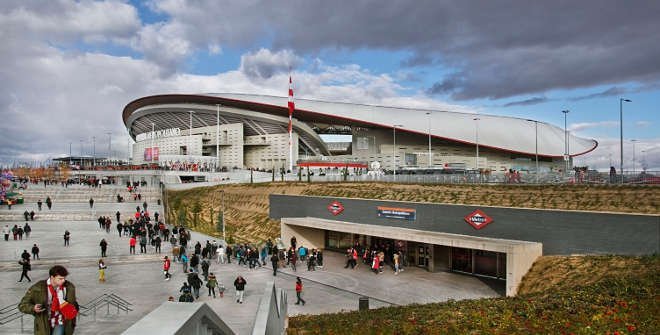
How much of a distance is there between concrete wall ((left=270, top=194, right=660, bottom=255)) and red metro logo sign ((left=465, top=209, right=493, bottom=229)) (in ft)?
0.44

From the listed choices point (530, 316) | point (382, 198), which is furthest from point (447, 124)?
point (530, 316)

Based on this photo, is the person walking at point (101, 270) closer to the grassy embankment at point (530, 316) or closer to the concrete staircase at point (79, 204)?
the grassy embankment at point (530, 316)

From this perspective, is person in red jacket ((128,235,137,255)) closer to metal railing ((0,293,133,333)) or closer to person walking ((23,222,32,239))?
person walking ((23,222,32,239))

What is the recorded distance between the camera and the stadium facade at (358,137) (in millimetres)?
60812

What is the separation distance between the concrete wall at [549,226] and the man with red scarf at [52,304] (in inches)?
597

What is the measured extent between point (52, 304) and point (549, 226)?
51.5 feet

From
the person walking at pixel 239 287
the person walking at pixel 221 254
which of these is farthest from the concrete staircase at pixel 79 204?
the person walking at pixel 239 287

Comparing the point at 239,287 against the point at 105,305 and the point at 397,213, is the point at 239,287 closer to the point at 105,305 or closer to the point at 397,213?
the point at 105,305

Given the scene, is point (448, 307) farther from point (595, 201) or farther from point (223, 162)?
point (223, 162)

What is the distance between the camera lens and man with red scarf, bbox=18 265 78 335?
409cm

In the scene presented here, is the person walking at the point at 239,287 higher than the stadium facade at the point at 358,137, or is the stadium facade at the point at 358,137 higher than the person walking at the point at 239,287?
the stadium facade at the point at 358,137

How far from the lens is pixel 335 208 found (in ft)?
80.5

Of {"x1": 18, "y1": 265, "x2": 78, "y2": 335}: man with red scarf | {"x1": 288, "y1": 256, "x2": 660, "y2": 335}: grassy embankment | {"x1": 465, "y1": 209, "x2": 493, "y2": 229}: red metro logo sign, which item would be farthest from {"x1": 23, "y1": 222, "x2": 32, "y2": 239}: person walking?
{"x1": 18, "y1": 265, "x2": 78, "y2": 335}: man with red scarf

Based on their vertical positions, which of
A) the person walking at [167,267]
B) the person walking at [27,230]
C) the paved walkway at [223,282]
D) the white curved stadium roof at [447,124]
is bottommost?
the paved walkway at [223,282]
